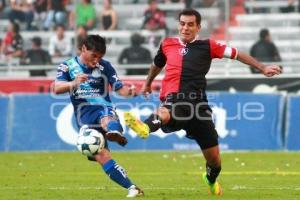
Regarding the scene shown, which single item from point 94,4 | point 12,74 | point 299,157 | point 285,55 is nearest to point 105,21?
point 94,4

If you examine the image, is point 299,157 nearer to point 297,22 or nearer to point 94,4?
point 297,22

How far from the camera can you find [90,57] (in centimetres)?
1217

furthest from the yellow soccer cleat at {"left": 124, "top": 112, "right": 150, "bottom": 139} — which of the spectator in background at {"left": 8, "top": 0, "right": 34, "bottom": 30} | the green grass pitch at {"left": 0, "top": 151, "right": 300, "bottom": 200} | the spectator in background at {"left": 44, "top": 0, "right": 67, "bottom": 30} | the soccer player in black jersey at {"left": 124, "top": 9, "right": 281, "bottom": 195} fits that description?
the spectator in background at {"left": 8, "top": 0, "right": 34, "bottom": 30}

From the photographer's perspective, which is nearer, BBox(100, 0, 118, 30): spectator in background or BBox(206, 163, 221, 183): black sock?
BBox(206, 163, 221, 183): black sock

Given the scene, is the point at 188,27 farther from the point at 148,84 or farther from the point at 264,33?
the point at 264,33

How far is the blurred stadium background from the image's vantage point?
74.7ft

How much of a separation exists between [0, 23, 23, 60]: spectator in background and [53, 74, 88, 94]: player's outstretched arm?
1490 cm

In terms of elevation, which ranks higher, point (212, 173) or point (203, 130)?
point (203, 130)

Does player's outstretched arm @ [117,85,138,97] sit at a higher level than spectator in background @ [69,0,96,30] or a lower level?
higher

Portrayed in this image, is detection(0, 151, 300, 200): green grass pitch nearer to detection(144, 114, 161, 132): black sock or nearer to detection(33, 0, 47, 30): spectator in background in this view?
detection(144, 114, 161, 132): black sock

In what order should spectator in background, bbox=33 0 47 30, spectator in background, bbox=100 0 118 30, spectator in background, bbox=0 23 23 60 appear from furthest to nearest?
1. spectator in background, bbox=33 0 47 30
2. spectator in background, bbox=100 0 118 30
3. spectator in background, bbox=0 23 23 60

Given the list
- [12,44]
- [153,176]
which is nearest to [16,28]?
[12,44]

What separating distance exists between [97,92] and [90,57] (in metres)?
0.50

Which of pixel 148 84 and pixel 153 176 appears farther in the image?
pixel 153 176
